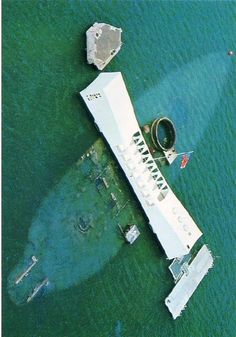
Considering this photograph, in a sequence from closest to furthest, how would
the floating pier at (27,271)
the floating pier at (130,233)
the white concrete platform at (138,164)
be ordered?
A: the floating pier at (27,271)
the white concrete platform at (138,164)
the floating pier at (130,233)

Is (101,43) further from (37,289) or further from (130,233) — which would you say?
(37,289)

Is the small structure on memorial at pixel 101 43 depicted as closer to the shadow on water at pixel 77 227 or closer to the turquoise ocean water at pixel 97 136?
the turquoise ocean water at pixel 97 136

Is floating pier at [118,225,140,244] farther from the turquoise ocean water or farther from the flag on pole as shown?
the flag on pole

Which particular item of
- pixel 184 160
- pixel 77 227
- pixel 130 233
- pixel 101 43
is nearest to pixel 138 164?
pixel 130 233

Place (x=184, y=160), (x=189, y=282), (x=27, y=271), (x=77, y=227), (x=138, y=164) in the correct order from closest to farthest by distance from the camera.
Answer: (x=27, y=271) < (x=77, y=227) < (x=138, y=164) < (x=189, y=282) < (x=184, y=160)

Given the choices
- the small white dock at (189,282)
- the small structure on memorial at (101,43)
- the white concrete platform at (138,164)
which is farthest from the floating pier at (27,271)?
the small structure on memorial at (101,43)

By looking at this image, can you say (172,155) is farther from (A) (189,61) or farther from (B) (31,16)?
(B) (31,16)

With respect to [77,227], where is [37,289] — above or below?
below
